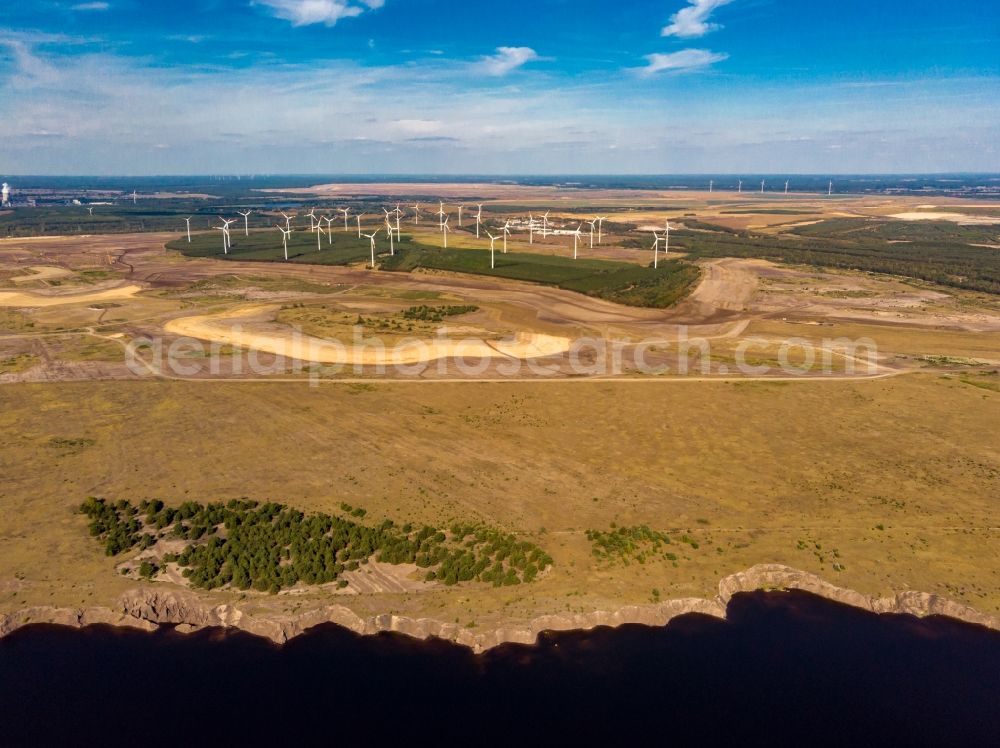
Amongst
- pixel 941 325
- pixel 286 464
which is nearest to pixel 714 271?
pixel 941 325

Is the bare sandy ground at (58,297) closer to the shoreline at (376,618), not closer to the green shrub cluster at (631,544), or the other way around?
the shoreline at (376,618)

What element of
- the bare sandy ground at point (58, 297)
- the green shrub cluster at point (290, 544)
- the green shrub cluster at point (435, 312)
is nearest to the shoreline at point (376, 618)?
the green shrub cluster at point (290, 544)

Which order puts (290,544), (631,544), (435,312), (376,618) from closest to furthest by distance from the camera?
(376,618) → (290,544) → (631,544) → (435,312)

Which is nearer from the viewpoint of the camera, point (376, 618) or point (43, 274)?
point (376, 618)

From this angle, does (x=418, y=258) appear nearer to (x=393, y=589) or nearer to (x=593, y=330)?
(x=593, y=330)

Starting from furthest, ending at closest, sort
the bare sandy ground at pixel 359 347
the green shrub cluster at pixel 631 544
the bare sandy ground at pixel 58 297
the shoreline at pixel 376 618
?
the bare sandy ground at pixel 58 297, the bare sandy ground at pixel 359 347, the green shrub cluster at pixel 631 544, the shoreline at pixel 376 618

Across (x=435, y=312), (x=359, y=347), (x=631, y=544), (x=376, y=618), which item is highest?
(x=435, y=312)

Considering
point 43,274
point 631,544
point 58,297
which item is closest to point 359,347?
point 631,544

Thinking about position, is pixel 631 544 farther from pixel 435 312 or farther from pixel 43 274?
pixel 43 274
